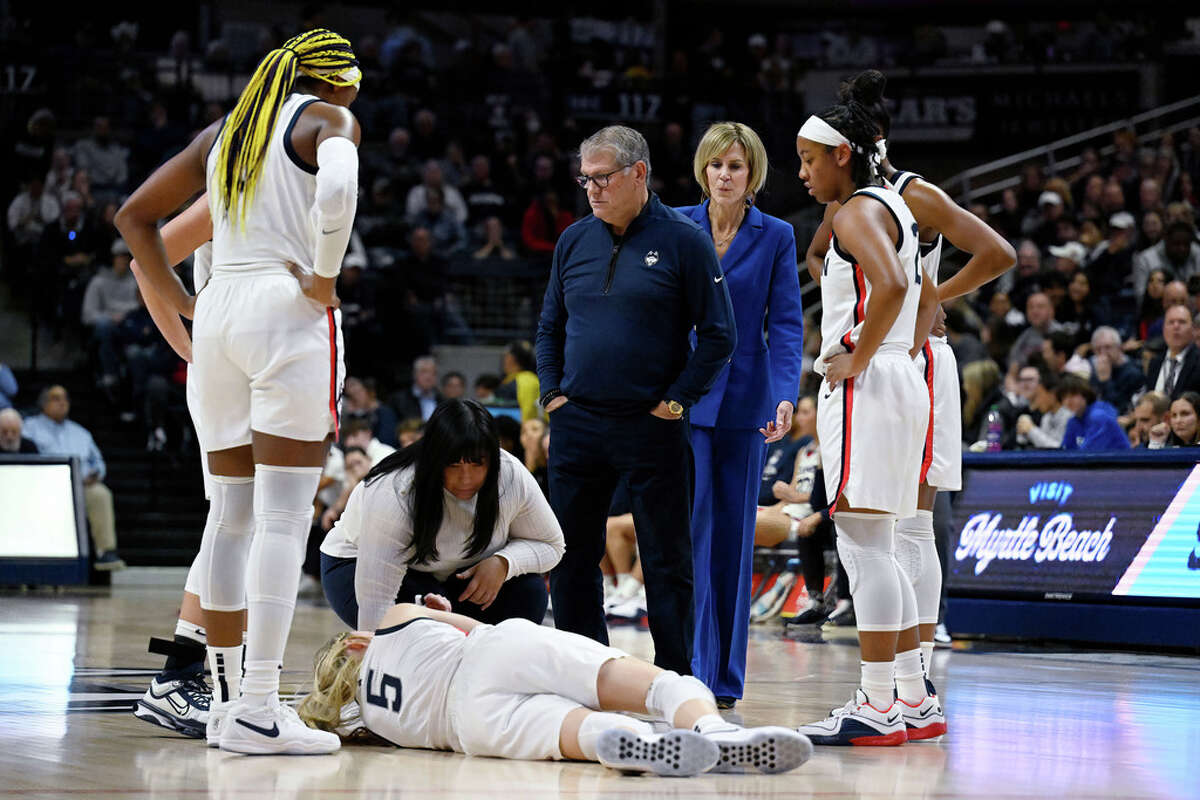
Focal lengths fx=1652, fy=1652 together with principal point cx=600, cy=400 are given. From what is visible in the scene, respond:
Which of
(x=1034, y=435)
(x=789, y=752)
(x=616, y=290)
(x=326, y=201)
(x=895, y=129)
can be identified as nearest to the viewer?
(x=789, y=752)

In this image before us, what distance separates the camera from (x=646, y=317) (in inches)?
215

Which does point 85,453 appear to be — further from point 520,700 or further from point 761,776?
→ point 761,776

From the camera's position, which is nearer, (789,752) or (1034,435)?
(789,752)

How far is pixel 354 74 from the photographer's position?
4711mm

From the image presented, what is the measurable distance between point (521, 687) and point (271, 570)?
2.39 ft

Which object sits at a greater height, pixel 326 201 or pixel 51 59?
pixel 51 59

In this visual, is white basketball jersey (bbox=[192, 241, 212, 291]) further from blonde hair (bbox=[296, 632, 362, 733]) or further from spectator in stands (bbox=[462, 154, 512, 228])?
spectator in stands (bbox=[462, 154, 512, 228])

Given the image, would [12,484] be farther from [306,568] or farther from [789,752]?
[789,752]

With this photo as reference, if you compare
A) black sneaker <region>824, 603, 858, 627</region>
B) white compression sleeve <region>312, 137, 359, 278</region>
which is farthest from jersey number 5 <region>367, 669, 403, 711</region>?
black sneaker <region>824, 603, 858, 627</region>

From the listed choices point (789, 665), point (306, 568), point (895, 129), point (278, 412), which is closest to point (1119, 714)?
point (789, 665)

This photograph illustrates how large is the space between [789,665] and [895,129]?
16164 millimetres

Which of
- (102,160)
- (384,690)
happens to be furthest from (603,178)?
(102,160)

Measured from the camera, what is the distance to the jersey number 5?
4.58 m

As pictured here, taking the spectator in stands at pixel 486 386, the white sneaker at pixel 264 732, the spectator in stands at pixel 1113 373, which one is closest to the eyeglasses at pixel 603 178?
the white sneaker at pixel 264 732
